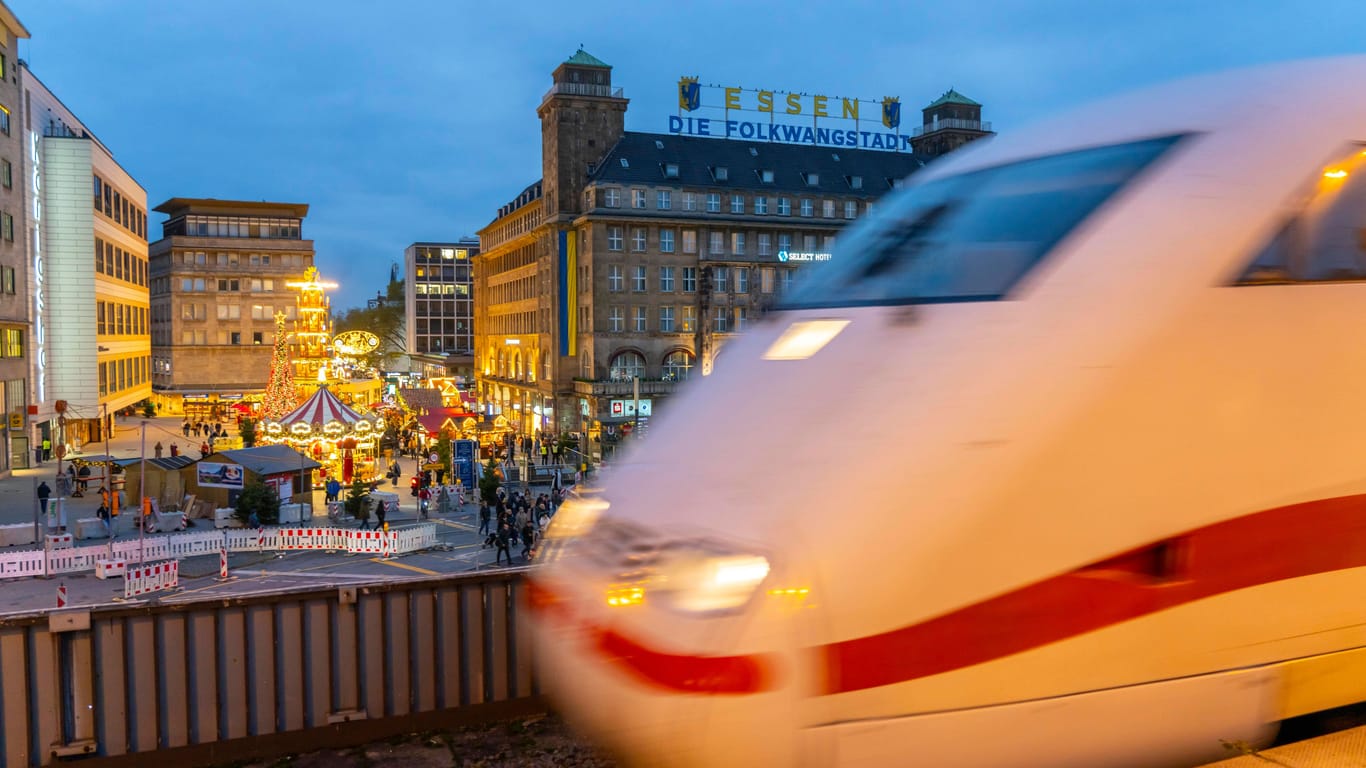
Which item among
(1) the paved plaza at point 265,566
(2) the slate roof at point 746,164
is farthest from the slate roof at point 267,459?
(2) the slate roof at point 746,164

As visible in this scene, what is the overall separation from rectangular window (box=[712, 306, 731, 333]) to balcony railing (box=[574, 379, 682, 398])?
470 cm

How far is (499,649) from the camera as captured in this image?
7.43m

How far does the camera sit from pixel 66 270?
55.4 m

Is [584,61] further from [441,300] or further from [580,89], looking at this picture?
[441,300]

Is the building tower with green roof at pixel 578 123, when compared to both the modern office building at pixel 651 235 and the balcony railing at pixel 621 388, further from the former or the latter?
the balcony railing at pixel 621 388

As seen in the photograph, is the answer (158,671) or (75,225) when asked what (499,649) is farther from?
(75,225)

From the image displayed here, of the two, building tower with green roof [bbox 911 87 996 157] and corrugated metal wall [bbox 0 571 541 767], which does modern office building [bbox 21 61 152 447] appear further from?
building tower with green roof [bbox 911 87 996 157]

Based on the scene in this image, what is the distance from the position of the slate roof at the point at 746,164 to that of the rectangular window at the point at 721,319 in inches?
331

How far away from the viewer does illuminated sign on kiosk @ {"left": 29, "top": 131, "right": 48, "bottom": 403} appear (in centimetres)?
5084

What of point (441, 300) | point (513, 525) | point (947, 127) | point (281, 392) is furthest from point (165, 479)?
point (441, 300)

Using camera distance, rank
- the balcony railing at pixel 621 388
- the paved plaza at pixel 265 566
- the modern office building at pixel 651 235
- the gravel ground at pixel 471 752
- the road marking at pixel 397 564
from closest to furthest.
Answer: the gravel ground at pixel 471 752 → the paved plaza at pixel 265 566 → the road marking at pixel 397 564 → the balcony railing at pixel 621 388 → the modern office building at pixel 651 235

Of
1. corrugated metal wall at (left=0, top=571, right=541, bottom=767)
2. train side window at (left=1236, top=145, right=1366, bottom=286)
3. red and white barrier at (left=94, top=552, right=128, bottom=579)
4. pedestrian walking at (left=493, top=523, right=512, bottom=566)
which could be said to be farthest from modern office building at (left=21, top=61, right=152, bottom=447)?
train side window at (left=1236, top=145, right=1366, bottom=286)

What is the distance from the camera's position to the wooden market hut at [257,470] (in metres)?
32.8

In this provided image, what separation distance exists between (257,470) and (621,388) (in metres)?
37.1
